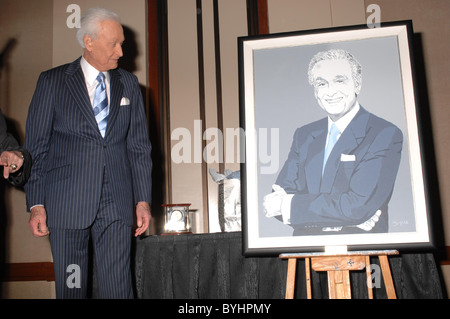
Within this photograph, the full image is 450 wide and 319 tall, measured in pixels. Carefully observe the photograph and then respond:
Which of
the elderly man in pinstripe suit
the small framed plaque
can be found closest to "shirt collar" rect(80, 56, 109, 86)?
the elderly man in pinstripe suit

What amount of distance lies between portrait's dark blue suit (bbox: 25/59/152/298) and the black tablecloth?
52cm

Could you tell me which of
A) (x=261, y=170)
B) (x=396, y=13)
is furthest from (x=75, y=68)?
(x=396, y=13)

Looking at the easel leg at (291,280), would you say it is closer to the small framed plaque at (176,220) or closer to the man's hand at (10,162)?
the small framed plaque at (176,220)

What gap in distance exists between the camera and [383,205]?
5.70 feet

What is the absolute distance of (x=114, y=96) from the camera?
70.3 inches

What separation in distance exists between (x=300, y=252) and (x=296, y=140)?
47cm

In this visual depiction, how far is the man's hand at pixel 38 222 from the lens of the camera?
5.33 feet

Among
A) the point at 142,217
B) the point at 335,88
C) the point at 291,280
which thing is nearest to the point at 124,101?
the point at 142,217

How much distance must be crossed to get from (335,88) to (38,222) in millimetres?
1329

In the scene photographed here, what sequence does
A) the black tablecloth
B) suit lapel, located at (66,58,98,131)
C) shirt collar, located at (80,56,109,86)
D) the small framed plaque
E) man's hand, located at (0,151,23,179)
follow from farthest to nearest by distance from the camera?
the small framed plaque → the black tablecloth → shirt collar, located at (80,56,109,86) → suit lapel, located at (66,58,98,131) → man's hand, located at (0,151,23,179)

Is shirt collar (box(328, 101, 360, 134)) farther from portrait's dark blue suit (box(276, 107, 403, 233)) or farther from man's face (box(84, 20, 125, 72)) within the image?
man's face (box(84, 20, 125, 72))

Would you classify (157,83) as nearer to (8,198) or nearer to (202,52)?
(202,52)

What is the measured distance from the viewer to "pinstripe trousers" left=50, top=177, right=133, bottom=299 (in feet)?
5.27
